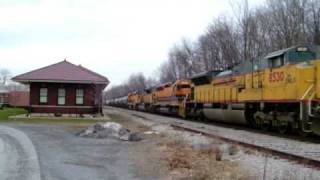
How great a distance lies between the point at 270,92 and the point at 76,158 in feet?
36.3

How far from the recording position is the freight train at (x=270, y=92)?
2008 cm

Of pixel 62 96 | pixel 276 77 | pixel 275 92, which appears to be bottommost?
pixel 275 92

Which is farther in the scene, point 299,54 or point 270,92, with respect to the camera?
point 270,92

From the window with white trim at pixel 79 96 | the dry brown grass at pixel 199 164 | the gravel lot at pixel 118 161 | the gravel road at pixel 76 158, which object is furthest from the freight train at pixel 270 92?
the window with white trim at pixel 79 96

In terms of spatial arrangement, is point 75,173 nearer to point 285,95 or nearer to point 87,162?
point 87,162

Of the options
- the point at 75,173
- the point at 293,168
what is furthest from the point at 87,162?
the point at 293,168

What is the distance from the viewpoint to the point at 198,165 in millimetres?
12938

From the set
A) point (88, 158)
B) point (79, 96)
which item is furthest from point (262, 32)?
point (88, 158)

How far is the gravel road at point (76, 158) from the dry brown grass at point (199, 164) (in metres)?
0.96

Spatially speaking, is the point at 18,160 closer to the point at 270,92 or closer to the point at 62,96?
the point at 270,92

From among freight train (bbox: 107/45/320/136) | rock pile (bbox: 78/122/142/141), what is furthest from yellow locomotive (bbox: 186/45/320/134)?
rock pile (bbox: 78/122/142/141)

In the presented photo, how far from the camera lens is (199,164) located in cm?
1313

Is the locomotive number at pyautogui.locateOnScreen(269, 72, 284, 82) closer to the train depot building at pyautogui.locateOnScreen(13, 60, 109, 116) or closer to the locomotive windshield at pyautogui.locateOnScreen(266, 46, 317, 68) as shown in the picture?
the locomotive windshield at pyautogui.locateOnScreen(266, 46, 317, 68)

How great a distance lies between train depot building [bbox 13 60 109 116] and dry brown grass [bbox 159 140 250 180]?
27453 mm
